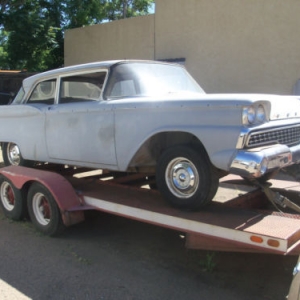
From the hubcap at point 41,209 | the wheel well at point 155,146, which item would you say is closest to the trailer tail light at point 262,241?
the wheel well at point 155,146

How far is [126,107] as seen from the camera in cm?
408

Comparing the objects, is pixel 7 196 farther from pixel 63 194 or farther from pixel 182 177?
pixel 182 177

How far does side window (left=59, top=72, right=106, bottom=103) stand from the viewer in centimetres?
468

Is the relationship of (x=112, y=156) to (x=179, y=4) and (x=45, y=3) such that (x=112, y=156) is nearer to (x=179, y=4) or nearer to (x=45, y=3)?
(x=179, y=4)

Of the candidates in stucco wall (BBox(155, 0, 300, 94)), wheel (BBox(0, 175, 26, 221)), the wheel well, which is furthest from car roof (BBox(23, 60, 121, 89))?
stucco wall (BBox(155, 0, 300, 94))

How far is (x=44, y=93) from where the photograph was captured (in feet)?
18.1

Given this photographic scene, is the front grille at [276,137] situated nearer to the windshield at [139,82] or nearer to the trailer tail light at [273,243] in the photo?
the trailer tail light at [273,243]

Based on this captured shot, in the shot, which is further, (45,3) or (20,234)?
(45,3)

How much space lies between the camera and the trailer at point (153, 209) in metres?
3.21

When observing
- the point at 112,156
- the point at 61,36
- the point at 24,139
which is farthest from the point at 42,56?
the point at 112,156

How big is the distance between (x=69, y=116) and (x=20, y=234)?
5.15 ft

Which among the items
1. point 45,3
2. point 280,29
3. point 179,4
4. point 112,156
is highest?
point 45,3

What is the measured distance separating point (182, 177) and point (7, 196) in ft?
9.71

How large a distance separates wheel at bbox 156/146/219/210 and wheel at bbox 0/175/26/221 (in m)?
2.25
